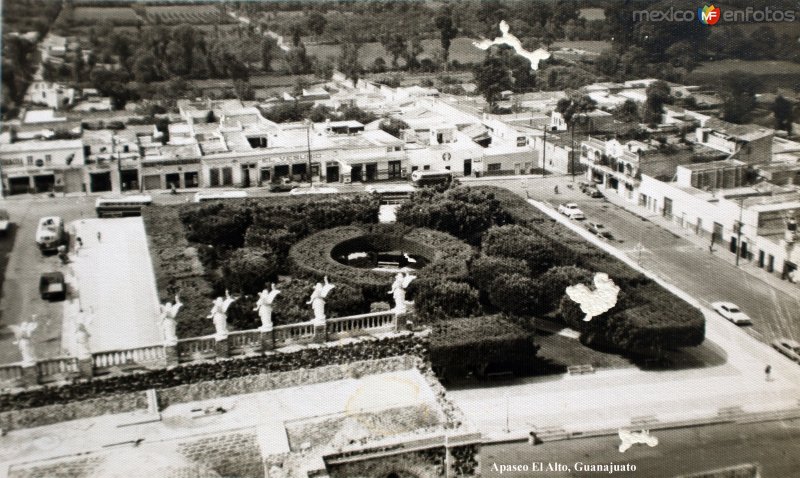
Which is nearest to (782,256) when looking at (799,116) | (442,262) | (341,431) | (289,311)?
→ (799,116)

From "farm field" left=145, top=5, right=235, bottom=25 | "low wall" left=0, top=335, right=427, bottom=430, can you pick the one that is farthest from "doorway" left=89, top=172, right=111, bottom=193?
"low wall" left=0, top=335, right=427, bottom=430

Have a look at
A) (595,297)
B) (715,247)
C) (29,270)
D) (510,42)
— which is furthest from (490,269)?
(510,42)

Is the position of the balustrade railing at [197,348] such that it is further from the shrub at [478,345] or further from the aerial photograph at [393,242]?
the shrub at [478,345]

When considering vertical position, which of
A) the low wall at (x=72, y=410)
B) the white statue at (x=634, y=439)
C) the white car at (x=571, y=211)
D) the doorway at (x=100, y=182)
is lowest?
the white statue at (x=634, y=439)

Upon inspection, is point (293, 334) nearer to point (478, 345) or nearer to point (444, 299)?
point (478, 345)

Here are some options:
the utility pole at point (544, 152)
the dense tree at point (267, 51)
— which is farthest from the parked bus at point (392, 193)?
the utility pole at point (544, 152)

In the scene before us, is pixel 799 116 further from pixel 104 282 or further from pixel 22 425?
pixel 22 425

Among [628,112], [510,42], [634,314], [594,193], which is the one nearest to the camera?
[634,314]
